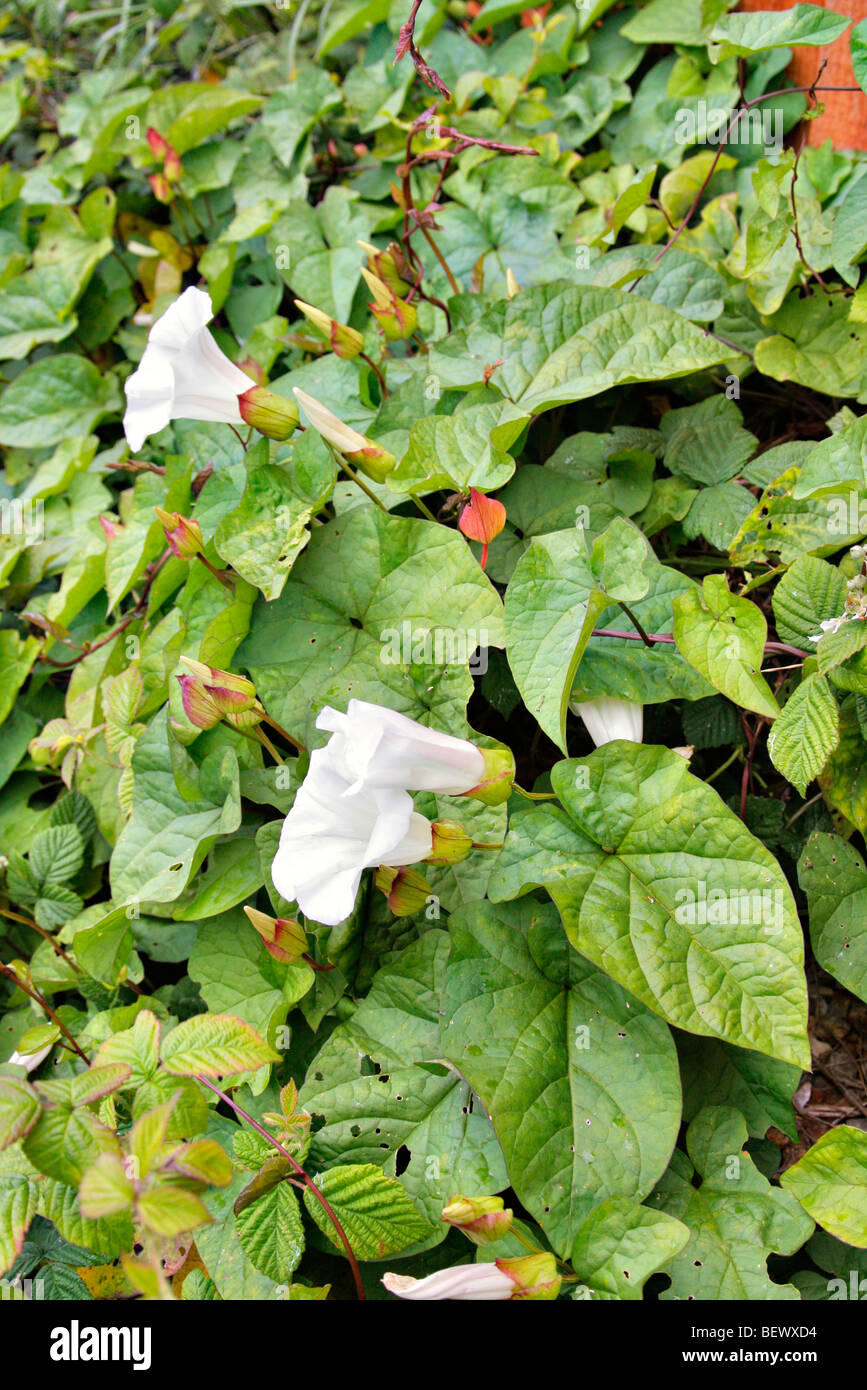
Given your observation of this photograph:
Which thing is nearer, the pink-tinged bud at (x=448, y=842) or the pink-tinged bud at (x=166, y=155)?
the pink-tinged bud at (x=448, y=842)

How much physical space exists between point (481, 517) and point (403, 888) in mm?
453

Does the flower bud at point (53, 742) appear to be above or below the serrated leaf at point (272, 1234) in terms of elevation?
below

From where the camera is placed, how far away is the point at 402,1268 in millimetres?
1107

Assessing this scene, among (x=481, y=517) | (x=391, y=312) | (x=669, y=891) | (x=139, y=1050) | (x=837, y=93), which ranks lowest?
(x=139, y=1050)

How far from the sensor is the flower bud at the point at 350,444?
1.28 metres

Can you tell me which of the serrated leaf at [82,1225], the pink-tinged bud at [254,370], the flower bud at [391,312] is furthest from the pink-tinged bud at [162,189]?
the serrated leaf at [82,1225]

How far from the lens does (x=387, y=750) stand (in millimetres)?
960

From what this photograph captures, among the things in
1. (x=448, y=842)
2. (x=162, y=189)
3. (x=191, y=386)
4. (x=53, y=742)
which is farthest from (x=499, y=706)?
(x=162, y=189)

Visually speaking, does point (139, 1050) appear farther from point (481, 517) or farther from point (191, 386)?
point (191, 386)

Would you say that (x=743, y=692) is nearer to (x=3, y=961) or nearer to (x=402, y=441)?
(x=402, y=441)

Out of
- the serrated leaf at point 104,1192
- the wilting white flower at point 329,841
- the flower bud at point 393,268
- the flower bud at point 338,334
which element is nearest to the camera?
the serrated leaf at point 104,1192

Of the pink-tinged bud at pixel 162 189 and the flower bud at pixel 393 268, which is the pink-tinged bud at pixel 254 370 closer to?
the flower bud at pixel 393 268

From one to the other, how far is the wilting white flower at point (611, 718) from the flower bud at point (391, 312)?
0.69 metres
